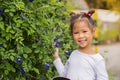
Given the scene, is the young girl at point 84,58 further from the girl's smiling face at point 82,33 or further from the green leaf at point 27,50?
the green leaf at point 27,50

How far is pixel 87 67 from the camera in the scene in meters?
3.15

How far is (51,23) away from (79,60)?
0.54 metres

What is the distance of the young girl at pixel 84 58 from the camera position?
3.13 metres

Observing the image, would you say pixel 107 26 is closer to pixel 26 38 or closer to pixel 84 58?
pixel 26 38

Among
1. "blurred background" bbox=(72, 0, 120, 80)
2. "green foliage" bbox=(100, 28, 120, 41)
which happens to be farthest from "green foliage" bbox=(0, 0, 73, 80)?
"green foliage" bbox=(100, 28, 120, 41)

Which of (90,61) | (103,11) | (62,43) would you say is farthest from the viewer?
(103,11)

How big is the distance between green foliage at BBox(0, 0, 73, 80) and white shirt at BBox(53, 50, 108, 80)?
344 mm

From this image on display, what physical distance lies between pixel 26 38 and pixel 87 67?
640 millimetres

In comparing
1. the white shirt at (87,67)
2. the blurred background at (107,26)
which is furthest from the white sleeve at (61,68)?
the blurred background at (107,26)

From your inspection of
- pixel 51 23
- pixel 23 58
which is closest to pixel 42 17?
pixel 51 23

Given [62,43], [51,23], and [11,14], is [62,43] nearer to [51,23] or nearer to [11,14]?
[51,23]

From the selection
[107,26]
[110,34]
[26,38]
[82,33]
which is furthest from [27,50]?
[107,26]

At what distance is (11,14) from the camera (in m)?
3.32

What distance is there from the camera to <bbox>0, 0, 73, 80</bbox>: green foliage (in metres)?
3.34
